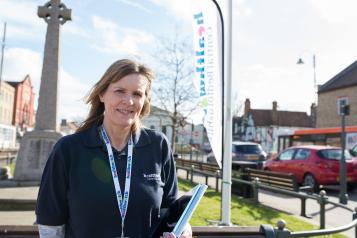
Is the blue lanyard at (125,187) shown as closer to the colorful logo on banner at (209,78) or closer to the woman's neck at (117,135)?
the woman's neck at (117,135)

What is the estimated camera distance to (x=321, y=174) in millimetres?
14305

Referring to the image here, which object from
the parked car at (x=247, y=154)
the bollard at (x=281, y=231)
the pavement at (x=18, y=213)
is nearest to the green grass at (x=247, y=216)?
the pavement at (x=18, y=213)

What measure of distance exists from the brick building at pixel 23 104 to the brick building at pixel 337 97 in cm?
5521

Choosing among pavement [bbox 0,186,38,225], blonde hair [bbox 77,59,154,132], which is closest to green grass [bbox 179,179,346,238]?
pavement [bbox 0,186,38,225]

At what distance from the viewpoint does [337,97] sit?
134ft

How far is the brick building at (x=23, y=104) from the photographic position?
7981 cm

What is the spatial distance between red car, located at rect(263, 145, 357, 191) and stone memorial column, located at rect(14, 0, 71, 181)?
28.7ft

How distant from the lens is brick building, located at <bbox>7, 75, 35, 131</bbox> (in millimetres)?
79812

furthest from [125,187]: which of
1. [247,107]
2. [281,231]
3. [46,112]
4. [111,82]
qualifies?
[247,107]

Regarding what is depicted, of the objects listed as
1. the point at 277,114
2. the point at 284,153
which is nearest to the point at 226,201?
the point at 284,153

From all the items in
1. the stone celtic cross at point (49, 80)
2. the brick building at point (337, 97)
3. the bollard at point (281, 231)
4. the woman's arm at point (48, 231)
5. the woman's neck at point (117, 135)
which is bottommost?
the bollard at point (281, 231)

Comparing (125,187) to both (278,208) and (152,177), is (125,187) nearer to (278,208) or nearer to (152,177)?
(152,177)

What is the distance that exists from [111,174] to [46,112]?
33.2 ft

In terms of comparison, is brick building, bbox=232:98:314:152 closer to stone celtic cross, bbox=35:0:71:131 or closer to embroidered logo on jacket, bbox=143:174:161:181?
stone celtic cross, bbox=35:0:71:131
